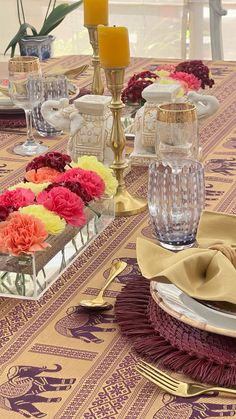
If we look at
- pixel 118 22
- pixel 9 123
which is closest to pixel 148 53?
pixel 118 22

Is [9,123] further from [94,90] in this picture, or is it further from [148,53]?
[148,53]

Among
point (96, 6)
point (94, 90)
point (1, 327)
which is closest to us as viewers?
point (1, 327)

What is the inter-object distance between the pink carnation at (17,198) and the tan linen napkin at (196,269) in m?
0.21

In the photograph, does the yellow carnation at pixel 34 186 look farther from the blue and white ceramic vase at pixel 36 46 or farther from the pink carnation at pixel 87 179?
the blue and white ceramic vase at pixel 36 46

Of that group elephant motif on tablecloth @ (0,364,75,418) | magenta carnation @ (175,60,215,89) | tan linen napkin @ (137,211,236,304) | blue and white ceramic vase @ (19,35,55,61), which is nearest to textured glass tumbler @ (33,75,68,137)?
magenta carnation @ (175,60,215,89)

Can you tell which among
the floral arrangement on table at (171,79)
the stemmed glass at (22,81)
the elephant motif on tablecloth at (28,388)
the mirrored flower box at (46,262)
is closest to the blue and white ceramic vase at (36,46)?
the floral arrangement on table at (171,79)

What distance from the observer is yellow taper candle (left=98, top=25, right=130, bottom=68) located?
1310 millimetres

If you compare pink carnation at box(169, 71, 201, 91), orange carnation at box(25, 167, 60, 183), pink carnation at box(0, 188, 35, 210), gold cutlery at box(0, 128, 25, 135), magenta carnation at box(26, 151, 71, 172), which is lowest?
gold cutlery at box(0, 128, 25, 135)

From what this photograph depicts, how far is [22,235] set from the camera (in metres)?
1.09

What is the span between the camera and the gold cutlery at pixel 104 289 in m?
1.07

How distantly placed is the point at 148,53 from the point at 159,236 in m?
3.18

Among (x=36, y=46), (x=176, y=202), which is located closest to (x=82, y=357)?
(x=176, y=202)

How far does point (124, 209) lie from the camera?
4.62ft

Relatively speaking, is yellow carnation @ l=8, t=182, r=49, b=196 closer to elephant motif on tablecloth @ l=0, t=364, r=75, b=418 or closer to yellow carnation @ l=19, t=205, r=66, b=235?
yellow carnation @ l=19, t=205, r=66, b=235
